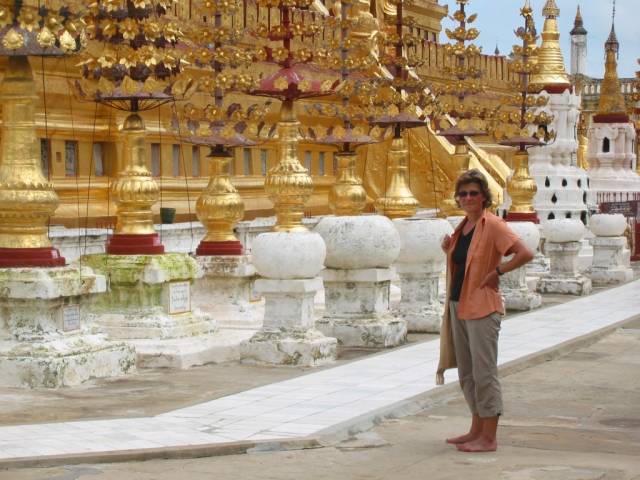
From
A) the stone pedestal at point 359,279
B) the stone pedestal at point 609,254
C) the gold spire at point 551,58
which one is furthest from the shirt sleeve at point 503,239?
the gold spire at point 551,58

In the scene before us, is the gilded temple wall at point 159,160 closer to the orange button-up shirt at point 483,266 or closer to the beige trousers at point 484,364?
the orange button-up shirt at point 483,266

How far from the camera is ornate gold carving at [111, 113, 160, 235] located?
14.7 m

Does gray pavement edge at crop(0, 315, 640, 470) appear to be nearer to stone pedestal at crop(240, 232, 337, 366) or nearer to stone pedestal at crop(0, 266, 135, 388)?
stone pedestal at crop(240, 232, 337, 366)

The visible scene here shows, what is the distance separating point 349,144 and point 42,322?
8977 millimetres

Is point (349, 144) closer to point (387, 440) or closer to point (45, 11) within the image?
point (45, 11)

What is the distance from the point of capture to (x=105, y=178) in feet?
68.4

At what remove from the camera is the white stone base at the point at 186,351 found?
45.8ft

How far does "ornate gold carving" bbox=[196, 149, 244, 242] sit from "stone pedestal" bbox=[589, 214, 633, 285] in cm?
1068

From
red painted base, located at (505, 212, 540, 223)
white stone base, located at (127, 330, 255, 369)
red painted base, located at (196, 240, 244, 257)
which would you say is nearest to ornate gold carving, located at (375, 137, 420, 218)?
red painted base, located at (196, 240, 244, 257)

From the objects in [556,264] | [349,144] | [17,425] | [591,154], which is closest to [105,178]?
[349,144]

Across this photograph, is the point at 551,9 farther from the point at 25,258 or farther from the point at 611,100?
the point at 25,258

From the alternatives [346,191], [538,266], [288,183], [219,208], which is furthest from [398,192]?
[538,266]

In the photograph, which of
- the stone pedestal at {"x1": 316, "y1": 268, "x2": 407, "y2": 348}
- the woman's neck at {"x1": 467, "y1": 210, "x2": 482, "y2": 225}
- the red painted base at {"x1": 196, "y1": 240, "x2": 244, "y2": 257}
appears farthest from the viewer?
the red painted base at {"x1": 196, "y1": 240, "x2": 244, "y2": 257}

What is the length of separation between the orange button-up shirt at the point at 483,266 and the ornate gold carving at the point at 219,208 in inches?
290
